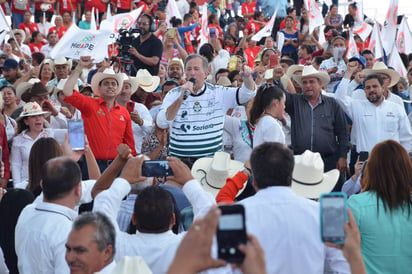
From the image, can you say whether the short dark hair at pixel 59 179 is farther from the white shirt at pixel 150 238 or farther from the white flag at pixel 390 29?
the white flag at pixel 390 29

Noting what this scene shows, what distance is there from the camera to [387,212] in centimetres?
410

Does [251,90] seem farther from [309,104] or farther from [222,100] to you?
[309,104]

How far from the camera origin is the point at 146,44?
11.4m

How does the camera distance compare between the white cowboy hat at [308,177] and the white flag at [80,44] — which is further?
the white flag at [80,44]

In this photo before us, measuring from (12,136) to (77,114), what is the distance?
1.46 meters

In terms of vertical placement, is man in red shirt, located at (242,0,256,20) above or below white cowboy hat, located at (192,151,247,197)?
above

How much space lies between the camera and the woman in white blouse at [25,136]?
7.34 meters

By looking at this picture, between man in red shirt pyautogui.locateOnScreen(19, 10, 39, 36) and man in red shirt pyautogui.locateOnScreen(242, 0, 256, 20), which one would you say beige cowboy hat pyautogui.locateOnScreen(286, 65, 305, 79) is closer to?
man in red shirt pyautogui.locateOnScreen(19, 10, 39, 36)

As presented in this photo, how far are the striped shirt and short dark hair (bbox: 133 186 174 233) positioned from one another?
320 cm

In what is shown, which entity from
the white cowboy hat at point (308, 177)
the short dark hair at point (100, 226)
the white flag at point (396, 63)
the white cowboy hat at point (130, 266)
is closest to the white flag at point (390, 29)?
the white flag at point (396, 63)

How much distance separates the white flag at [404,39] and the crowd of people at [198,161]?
2.23ft

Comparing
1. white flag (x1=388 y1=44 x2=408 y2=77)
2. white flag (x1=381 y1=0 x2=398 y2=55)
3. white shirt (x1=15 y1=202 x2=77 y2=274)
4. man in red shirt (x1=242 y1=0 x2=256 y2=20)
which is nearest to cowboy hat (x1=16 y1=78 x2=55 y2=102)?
white shirt (x1=15 y1=202 x2=77 y2=274)

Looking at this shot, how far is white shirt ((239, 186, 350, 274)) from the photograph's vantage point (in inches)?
137

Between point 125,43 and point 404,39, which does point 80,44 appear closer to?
point 125,43
